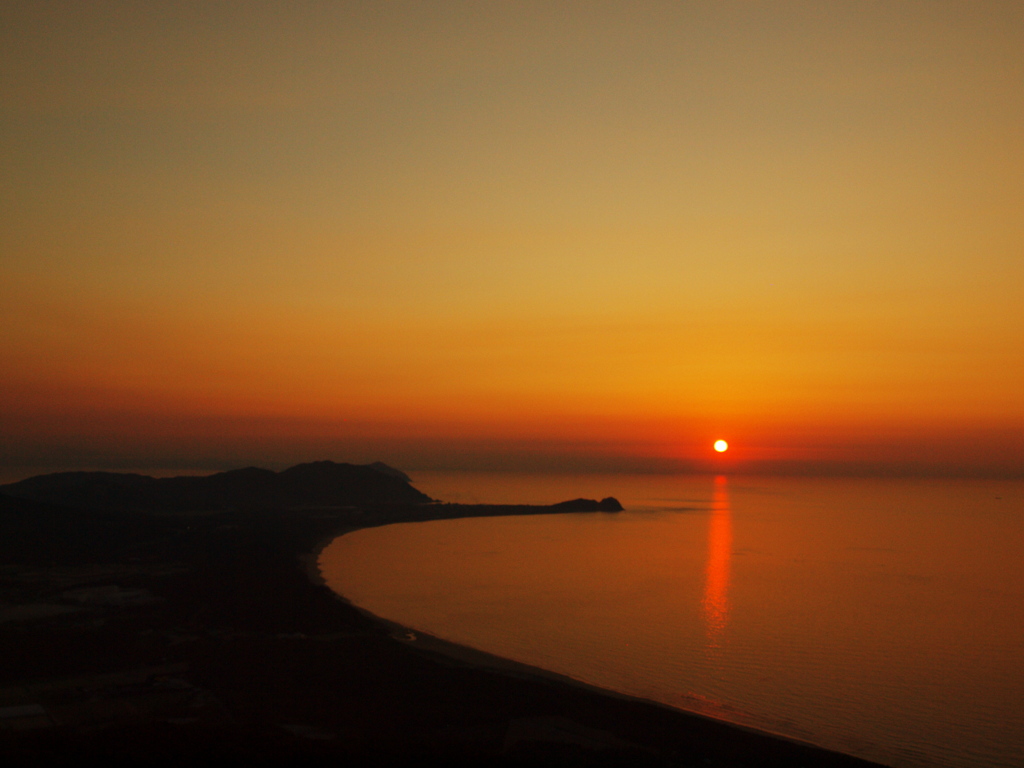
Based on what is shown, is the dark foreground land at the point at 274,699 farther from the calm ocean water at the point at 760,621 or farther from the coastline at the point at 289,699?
the calm ocean water at the point at 760,621

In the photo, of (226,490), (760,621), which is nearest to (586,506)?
(226,490)

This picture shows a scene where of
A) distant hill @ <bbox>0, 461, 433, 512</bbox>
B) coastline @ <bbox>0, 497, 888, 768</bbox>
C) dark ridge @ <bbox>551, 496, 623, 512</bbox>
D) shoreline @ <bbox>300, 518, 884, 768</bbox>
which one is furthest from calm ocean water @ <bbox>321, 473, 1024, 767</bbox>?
dark ridge @ <bbox>551, 496, 623, 512</bbox>

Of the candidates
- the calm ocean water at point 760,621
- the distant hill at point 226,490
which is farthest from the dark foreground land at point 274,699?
the distant hill at point 226,490

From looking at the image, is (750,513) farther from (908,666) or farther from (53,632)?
(53,632)

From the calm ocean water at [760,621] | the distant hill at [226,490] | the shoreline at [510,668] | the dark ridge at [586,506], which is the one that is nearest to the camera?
the shoreline at [510,668]

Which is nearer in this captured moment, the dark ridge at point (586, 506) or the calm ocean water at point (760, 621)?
the calm ocean water at point (760, 621)

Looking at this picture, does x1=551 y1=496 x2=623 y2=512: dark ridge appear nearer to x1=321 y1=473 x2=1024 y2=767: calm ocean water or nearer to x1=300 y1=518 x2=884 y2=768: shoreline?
x1=321 y1=473 x2=1024 y2=767: calm ocean water
